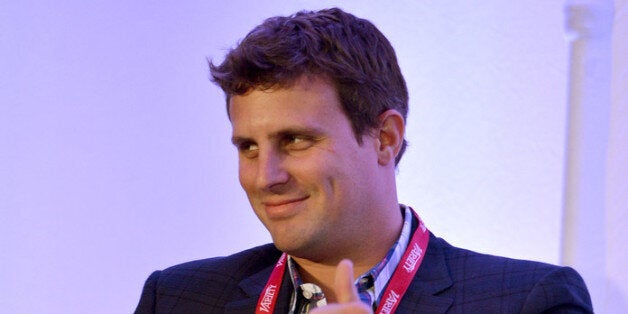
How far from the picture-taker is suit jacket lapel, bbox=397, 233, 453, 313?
6.51 ft

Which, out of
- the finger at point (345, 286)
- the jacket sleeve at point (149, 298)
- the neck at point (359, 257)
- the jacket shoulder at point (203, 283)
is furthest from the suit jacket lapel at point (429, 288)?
the jacket sleeve at point (149, 298)

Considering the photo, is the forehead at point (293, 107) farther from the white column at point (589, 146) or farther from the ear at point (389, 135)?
the white column at point (589, 146)

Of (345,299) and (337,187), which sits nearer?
(345,299)

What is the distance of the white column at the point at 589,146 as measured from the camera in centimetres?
254

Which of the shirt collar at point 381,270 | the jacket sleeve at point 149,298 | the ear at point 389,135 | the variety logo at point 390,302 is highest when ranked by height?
the ear at point 389,135

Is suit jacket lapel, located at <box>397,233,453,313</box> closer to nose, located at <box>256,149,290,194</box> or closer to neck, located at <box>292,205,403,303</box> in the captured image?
neck, located at <box>292,205,403,303</box>

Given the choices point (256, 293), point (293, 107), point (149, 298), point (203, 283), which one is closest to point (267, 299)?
point (256, 293)

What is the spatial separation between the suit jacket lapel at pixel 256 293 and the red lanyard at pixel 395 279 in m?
0.01

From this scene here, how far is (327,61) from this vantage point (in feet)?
6.57

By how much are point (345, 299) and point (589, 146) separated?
4.55 ft

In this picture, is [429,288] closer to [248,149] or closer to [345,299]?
[248,149]

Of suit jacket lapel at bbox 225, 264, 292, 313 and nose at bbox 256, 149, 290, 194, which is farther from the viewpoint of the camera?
suit jacket lapel at bbox 225, 264, 292, 313

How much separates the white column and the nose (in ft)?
3.35

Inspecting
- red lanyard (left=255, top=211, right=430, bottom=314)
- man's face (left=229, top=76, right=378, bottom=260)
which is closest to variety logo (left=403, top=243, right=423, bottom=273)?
red lanyard (left=255, top=211, right=430, bottom=314)
